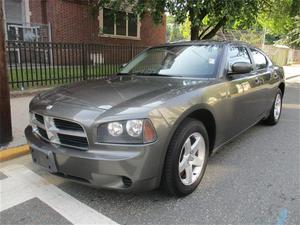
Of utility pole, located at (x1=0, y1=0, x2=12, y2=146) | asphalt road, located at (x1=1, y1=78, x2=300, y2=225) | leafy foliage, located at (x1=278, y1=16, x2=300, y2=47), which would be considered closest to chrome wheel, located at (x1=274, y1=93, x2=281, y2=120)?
asphalt road, located at (x1=1, y1=78, x2=300, y2=225)

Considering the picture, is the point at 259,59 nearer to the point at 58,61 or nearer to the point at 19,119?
the point at 19,119

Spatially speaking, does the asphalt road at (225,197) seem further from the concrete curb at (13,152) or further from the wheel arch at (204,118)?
the wheel arch at (204,118)

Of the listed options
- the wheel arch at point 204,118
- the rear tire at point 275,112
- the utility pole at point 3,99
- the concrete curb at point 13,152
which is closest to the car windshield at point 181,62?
the wheel arch at point 204,118

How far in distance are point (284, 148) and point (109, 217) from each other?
314 cm

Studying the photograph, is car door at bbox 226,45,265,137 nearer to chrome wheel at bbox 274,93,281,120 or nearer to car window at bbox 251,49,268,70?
car window at bbox 251,49,268,70

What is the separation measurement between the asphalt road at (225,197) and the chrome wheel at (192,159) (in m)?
0.19

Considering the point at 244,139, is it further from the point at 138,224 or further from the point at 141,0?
the point at 141,0

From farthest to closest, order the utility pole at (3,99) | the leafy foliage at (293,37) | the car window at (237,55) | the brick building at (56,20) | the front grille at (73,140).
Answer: the leafy foliage at (293,37) → the brick building at (56,20) → the utility pole at (3,99) → the car window at (237,55) → the front grille at (73,140)

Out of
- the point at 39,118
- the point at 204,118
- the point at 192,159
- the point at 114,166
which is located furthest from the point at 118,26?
the point at 114,166

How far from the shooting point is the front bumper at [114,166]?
2.61 m

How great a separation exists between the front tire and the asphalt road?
0.15 meters

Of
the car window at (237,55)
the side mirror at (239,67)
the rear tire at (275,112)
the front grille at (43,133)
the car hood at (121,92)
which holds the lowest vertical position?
the rear tire at (275,112)

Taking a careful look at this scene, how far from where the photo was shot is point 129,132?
8.65 feet

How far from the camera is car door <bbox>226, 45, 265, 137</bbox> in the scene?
397 centimetres
